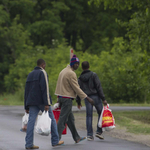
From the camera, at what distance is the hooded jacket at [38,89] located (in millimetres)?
8062

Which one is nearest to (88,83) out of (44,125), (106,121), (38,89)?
(106,121)

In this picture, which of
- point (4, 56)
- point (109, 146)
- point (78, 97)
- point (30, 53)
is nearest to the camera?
point (109, 146)

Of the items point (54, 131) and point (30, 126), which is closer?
point (30, 126)

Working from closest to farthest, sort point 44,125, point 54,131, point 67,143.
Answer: point 44,125 → point 54,131 → point 67,143

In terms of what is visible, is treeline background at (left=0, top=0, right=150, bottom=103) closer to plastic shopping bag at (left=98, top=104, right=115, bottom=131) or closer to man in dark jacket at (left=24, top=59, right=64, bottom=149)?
plastic shopping bag at (left=98, top=104, right=115, bottom=131)

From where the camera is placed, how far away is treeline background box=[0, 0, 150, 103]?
26.0 m

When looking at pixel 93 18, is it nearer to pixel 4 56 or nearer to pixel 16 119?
pixel 4 56

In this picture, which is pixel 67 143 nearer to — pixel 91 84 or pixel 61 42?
pixel 91 84

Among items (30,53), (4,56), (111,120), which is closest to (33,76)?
(111,120)

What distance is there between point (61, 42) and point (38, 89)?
31.5 metres

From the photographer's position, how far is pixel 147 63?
14.0m

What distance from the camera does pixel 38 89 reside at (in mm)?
8125

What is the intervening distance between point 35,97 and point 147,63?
6.68 metres

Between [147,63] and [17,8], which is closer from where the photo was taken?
[147,63]
